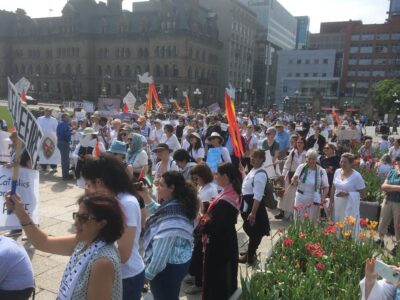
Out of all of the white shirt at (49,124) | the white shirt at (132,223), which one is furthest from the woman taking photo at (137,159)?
the white shirt at (49,124)

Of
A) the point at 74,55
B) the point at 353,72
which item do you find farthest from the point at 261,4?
the point at 74,55

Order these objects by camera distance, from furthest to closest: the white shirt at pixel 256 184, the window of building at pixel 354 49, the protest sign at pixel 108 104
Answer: the window of building at pixel 354 49, the protest sign at pixel 108 104, the white shirt at pixel 256 184

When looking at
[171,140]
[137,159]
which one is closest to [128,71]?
[171,140]

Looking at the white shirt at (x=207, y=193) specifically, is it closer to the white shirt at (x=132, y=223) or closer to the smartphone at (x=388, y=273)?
the white shirt at (x=132, y=223)

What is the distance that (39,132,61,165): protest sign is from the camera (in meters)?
11.0

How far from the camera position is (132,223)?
9.58 feet

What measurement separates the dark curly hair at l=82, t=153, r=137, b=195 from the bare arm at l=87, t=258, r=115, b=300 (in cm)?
91

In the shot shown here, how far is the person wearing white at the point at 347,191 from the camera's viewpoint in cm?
629

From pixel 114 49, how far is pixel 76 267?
80458 mm

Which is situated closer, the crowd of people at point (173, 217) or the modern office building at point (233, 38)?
the crowd of people at point (173, 217)

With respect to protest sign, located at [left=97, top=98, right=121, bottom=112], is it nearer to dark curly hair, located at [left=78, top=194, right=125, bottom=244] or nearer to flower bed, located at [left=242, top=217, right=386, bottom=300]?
flower bed, located at [left=242, top=217, right=386, bottom=300]

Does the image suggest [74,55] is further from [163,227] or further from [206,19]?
[163,227]

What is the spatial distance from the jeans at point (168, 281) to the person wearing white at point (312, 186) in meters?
3.80

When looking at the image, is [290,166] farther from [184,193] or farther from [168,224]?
[168,224]
